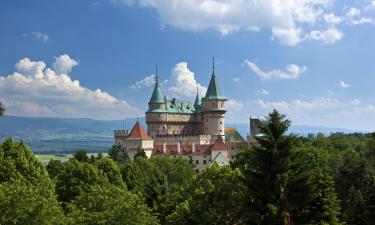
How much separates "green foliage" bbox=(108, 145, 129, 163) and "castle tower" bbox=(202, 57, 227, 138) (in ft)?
80.9

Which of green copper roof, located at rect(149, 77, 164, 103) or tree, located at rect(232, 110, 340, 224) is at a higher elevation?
green copper roof, located at rect(149, 77, 164, 103)

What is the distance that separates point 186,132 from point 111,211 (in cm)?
10786

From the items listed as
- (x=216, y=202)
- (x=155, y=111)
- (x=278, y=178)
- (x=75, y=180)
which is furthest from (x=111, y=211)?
(x=155, y=111)

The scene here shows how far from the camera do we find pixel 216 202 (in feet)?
125

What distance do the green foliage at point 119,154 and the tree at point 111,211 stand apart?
244 ft

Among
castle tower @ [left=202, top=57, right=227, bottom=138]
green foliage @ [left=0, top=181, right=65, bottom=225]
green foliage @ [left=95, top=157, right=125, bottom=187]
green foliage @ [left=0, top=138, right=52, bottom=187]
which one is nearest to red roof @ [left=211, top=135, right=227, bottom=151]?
castle tower @ [left=202, top=57, right=227, bottom=138]

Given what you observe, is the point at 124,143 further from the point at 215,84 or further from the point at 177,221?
the point at 177,221

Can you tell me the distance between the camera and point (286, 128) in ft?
107

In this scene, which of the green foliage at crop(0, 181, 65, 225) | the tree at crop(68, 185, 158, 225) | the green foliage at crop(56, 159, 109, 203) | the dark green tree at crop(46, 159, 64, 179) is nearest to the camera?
the green foliage at crop(0, 181, 65, 225)

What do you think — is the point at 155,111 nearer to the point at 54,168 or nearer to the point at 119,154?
the point at 119,154

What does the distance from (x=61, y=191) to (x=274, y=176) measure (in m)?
31.8

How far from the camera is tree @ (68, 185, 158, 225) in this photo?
35.0m

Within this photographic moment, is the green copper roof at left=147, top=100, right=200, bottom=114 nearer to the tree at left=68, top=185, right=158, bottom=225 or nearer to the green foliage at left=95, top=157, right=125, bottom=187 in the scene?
the green foliage at left=95, top=157, right=125, bottom=187

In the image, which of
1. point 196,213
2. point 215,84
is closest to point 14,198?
point 196,213
